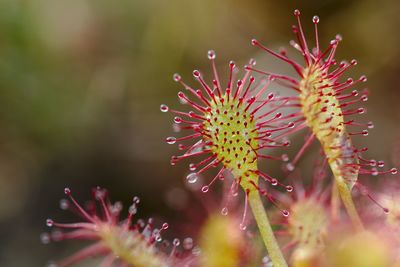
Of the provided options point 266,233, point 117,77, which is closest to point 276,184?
point 266,233

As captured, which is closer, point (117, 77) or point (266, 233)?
point (266, 233)

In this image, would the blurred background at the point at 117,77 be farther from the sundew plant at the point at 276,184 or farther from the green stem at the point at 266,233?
the green stem at the point at 266,233

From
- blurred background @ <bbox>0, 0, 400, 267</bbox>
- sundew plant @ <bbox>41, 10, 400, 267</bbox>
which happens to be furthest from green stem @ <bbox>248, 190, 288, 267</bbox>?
blurred background @ <bbox>0, 0, 400, 267</bbox>

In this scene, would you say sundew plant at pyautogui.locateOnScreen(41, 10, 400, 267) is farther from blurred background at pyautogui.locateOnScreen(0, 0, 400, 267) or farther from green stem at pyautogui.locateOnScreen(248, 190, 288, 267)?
blurred background at pyautogui.locateOnScreen(0, 0, 400, 267)

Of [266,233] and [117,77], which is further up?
[117,77]

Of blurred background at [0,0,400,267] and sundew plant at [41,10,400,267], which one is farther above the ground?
blurred background at [0,0,400,267]

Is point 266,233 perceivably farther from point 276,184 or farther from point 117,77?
point 117,77

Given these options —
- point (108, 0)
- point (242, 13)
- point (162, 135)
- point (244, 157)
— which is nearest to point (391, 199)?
point (244, 157)
